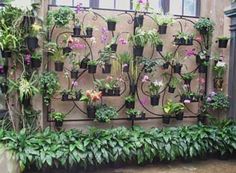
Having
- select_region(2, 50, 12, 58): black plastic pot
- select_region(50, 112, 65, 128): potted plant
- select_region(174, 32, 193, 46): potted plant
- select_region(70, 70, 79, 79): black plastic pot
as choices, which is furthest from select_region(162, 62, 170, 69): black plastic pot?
select_region(2, 50, 12, 58): black plastic pot

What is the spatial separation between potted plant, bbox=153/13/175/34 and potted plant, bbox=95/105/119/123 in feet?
4.45

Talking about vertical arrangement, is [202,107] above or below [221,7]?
below

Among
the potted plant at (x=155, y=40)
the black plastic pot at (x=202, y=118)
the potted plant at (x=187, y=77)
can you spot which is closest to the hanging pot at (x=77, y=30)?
the potted plant at (x=155, y=40)

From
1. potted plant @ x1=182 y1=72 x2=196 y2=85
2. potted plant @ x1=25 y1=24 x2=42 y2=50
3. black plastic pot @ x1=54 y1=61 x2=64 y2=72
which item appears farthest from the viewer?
potted plant @ x1=182 y1=72 x2=196 y2=85

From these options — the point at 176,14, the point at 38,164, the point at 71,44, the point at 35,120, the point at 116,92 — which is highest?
the point at 176,14

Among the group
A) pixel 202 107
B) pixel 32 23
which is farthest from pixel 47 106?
pixel 202 107

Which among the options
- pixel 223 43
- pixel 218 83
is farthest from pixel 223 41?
pixel 218 83

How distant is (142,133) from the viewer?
4242 millimetres

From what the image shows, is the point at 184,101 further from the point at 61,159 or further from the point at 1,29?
the point at 1,29

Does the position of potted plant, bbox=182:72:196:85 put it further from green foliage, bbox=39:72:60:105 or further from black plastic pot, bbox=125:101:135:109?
green foliage, bbox=39:72:60:105

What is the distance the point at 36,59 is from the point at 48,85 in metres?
0.37

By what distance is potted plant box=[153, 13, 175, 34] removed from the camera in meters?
4.62

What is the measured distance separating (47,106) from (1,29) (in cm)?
116

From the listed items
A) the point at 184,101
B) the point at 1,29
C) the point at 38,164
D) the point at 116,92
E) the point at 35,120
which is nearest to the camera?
the point at 38,164
